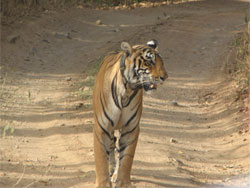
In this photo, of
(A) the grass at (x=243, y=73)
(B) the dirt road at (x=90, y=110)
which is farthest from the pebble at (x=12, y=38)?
(A) the grass at (x=243, y=73)

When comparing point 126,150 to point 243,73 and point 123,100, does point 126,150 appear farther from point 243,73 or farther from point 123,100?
point 243,73

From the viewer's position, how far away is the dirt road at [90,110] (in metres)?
5.13

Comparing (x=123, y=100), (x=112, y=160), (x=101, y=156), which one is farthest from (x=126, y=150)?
(x=112, y=160)

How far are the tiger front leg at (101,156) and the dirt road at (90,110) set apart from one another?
0.78ft

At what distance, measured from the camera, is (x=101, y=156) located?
174 inches

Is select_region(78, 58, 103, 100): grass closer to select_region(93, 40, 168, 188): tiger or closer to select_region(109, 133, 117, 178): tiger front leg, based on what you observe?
select_region(109, 133, 117, 178): tiger front leg

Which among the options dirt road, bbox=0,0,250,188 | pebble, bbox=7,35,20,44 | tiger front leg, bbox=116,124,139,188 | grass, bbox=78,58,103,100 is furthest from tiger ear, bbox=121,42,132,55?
pebble, bbox=7,35,20,44

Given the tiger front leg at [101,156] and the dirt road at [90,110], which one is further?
the dirt road at [90,110]

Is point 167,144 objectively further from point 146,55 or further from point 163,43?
point 163,43

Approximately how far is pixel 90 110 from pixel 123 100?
254 centimetres

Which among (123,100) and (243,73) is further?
(243,73)

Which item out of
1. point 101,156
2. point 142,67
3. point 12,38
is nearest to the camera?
point 142,67

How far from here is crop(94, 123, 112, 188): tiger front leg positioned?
4402 millimetres

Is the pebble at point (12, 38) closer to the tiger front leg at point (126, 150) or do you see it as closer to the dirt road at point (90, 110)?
the dirt road at point (90, 110)
